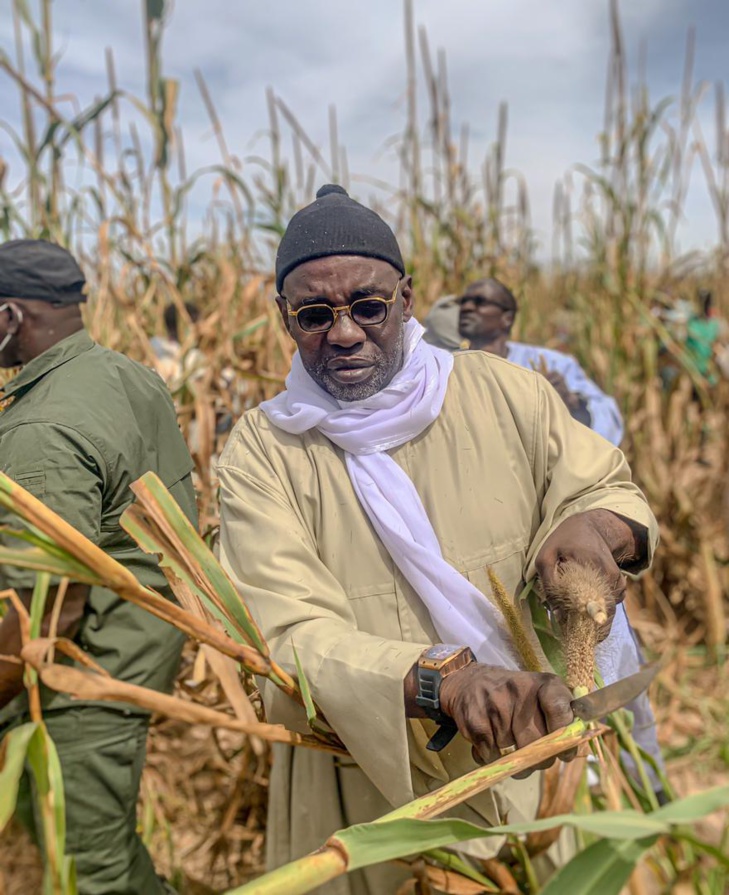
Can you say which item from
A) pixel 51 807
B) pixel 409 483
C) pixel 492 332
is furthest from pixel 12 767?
pixel 492 332

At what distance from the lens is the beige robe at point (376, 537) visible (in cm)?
117

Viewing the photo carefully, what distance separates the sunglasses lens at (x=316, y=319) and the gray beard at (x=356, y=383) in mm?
71

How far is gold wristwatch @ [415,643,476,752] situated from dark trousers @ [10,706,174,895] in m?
1.14

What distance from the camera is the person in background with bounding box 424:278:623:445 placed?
2914 mm

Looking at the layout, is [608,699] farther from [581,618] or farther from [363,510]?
[363,510]

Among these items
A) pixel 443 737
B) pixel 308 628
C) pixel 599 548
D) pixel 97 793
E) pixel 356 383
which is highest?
pixel 356 383

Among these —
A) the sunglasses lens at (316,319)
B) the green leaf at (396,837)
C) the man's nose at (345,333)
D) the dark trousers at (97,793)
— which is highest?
the sunglasses lens at (316,319)

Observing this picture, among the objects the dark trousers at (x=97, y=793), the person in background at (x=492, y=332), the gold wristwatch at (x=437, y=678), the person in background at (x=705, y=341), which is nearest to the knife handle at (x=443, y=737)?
the gold wristwatch at (x=437, y=678)

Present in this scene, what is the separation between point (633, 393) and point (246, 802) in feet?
9.07

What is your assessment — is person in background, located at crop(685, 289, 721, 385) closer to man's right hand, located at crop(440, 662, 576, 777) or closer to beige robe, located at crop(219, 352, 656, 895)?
beige robe, located at crop(219, 352, 656, 895)

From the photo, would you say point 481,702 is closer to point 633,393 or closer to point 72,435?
point 72,435

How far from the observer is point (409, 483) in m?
1.31

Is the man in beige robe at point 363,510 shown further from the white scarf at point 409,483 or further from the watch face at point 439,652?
the watch face at point 439,652

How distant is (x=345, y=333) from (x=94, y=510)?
671 mm
